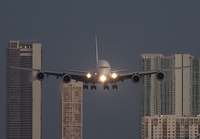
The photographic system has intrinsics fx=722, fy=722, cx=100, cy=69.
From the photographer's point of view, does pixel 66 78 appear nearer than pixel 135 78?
No

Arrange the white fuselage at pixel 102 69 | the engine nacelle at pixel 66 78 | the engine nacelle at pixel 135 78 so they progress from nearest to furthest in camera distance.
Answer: the white fuselage at pixel 102 69, the engine nacelle at pixel 135 78, the engine nacelle at pixel 66 78

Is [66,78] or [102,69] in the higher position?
[102,69]

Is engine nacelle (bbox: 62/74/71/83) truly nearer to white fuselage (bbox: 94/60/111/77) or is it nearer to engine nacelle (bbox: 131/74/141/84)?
white fuselage (bbox: 94/60/111/77)

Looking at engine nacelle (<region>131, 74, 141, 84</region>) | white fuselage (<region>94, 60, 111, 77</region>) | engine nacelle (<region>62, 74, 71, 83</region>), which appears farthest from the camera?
engine nacelle (<region>62, 74, 71, 83</region>)

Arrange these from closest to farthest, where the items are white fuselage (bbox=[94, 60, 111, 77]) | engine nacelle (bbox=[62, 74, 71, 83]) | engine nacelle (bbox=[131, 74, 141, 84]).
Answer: white fuselage (bbox=[94, 60, 111, 77]) → engine nacelle (bbox=[131, 74, 141, 84]) → engine nacelle (bbox=[62, 74, 71, 83])

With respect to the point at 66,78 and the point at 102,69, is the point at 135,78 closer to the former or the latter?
the point at 102,69

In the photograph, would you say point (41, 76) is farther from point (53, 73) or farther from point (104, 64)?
point (104, 64)

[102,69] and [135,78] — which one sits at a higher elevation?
[102,69]

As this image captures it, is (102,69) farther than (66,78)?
No

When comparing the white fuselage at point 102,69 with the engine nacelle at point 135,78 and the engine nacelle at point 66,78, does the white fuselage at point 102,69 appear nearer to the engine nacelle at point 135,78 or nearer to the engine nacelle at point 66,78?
the engine nacelle at point 135,78

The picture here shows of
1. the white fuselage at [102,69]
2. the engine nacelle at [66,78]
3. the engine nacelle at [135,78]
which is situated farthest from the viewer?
the engine nacelle at [66,78]

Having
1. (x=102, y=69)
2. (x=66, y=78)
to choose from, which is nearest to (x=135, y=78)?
(x=102, y=69)
